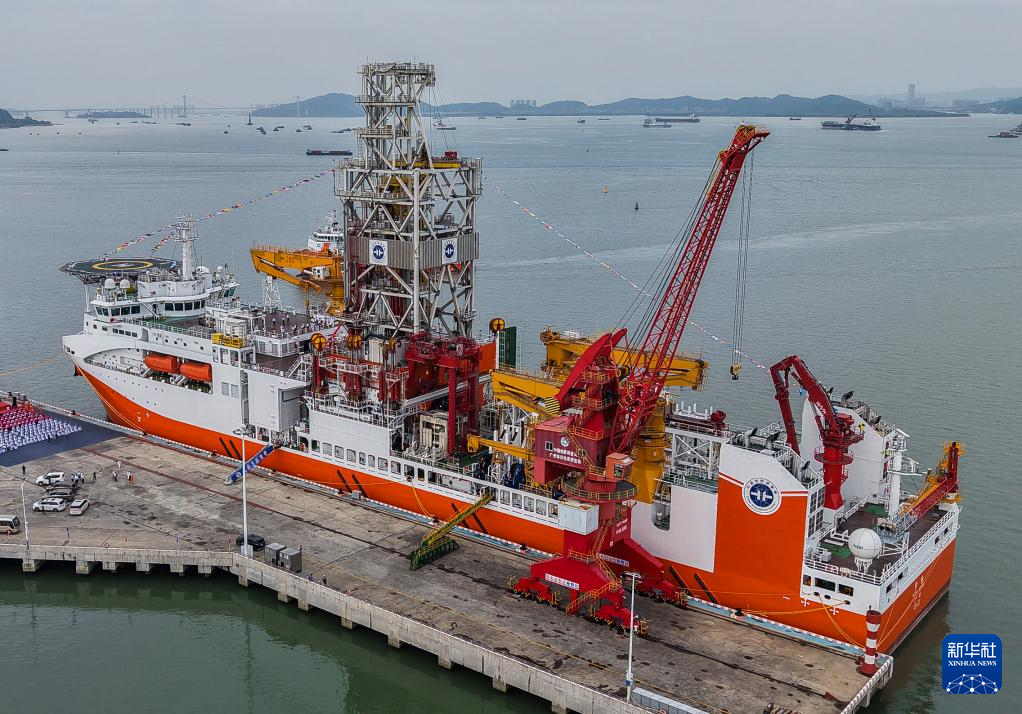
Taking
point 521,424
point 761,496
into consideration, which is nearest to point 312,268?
point 521,424

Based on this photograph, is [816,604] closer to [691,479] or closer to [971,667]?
[971,667]

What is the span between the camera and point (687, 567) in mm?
33906

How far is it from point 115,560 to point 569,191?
136 m

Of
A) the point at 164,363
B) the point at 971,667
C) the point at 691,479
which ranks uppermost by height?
the point at 164,363

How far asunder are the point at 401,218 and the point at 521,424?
467 inches

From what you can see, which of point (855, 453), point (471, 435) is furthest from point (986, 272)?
point (471, 435)

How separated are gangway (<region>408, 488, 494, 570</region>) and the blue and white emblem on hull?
11.3 m

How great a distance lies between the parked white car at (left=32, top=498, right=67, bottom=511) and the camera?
3941 centimetres

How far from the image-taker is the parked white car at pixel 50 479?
41.6 m

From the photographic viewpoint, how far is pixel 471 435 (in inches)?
1620

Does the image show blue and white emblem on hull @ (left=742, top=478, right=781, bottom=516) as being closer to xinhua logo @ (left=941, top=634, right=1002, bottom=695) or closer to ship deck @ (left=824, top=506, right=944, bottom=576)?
ship deck @ (left=824, top=506, right=944, bottom=576)

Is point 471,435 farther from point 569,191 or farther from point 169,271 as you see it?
point 569,191

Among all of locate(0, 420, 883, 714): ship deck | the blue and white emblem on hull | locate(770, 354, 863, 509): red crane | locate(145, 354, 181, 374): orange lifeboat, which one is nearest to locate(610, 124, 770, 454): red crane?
locate(770, 354, 863, 509): red crane

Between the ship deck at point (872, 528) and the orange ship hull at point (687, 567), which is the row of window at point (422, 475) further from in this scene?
the ship deck at point (872, 528)
